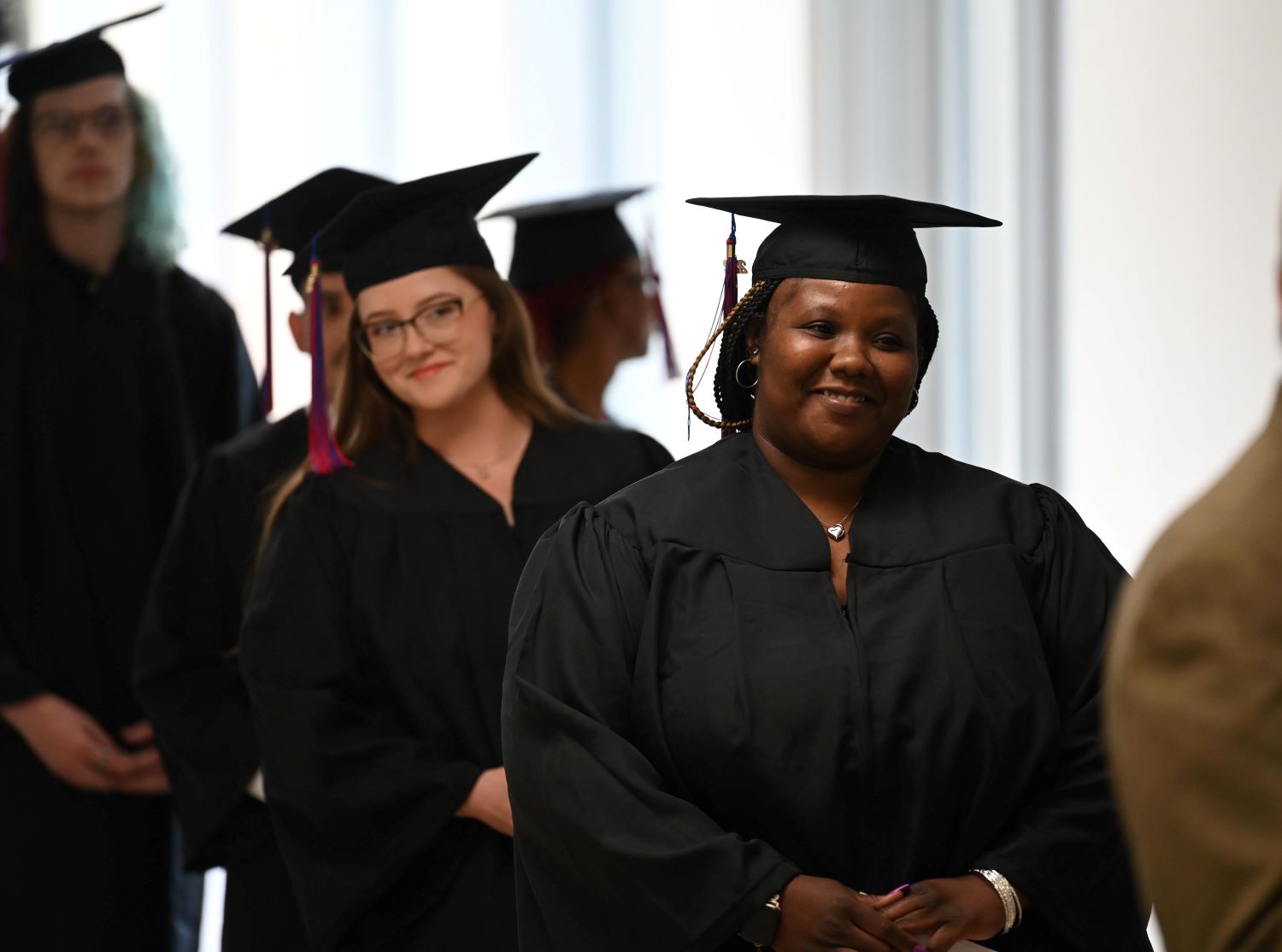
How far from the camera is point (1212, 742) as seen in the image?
46.7 inches

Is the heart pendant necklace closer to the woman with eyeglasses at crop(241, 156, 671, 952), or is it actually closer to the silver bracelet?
the silver bracelet

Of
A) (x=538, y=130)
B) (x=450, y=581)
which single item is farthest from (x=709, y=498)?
(x=538, y=130)

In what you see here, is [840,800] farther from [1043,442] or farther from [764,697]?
[1043,442]

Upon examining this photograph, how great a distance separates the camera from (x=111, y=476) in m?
3.79

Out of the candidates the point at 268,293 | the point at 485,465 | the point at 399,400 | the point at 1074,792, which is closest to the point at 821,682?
the point at 1074,792

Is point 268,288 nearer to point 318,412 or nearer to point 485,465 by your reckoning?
point 318,412

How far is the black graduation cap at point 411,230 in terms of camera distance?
284cm

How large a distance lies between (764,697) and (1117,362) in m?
3.12

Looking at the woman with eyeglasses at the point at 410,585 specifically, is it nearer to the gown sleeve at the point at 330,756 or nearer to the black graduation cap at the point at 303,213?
the gown sleeve at the point at 330,756

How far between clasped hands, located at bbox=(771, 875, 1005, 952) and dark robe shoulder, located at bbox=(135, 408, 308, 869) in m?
1.48

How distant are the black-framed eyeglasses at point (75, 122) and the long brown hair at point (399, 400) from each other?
1278mm

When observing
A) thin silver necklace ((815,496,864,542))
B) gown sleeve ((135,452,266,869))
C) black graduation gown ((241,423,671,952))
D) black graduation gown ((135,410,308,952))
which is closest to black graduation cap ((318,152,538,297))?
black graduation gown ((241,423,671,952))

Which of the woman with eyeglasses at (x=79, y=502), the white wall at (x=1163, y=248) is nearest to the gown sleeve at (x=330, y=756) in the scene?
the woman with eyeglasses at (x=79, y=502)

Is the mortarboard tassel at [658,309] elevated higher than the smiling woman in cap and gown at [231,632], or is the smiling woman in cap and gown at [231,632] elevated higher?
the mortarboard tassel at [658,309]
